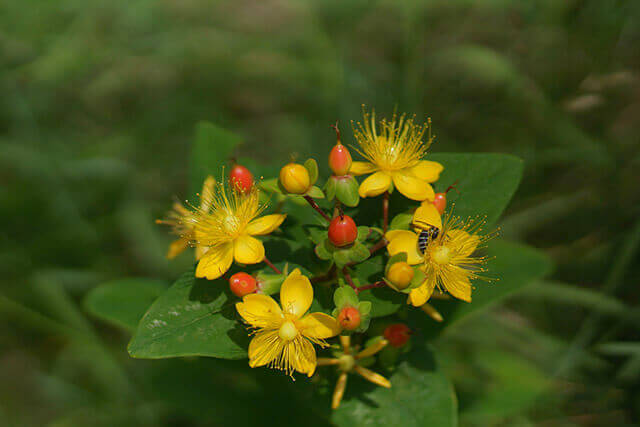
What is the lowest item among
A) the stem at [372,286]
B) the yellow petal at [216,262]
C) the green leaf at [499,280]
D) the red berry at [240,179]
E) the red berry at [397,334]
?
the green leaf at [499,280]

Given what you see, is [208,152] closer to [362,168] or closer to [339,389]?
[362,168]

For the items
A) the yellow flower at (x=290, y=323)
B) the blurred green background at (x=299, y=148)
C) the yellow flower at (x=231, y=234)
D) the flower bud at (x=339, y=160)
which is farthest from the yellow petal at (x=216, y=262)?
A: the blurred green background at (x=299, y=148)

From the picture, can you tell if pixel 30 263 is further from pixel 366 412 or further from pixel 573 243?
pixel 573 243

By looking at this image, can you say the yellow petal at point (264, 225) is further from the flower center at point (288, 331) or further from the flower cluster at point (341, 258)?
the flower center at point (288, 331)

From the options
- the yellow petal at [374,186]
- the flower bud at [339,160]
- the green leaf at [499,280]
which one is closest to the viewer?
the flower bud at [339,160]

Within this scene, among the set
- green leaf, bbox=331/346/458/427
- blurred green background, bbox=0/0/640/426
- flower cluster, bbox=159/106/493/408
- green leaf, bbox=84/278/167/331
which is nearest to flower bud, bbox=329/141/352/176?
flower cluster, bbox=159/106/493/408

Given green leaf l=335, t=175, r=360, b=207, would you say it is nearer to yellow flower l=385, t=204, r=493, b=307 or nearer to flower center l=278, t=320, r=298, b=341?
yellow flower l=385, t=204, r=493, b=307

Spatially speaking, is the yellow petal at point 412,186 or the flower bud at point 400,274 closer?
the flower bud at point 400,274
